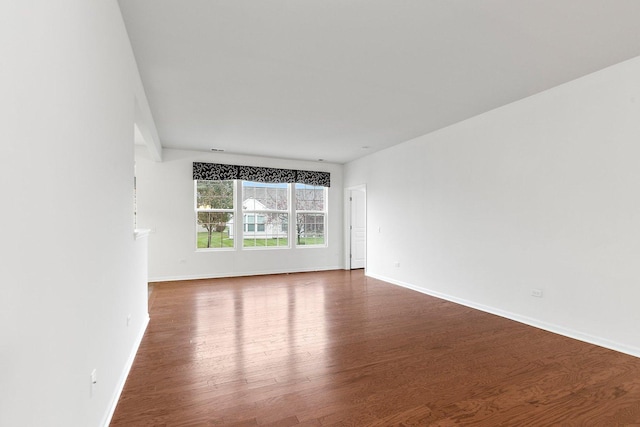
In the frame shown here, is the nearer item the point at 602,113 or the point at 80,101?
the point at 80,101

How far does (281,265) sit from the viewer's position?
711 centimetres

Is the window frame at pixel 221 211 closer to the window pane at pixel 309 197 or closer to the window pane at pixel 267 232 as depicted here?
the window pane at pixel 267 232

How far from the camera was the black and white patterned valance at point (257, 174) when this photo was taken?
Result: 637 centimetres

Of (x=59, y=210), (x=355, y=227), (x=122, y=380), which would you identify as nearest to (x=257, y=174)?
(x=355, y=227)

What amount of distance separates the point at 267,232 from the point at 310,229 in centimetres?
105

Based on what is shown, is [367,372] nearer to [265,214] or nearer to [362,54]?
[362,54]

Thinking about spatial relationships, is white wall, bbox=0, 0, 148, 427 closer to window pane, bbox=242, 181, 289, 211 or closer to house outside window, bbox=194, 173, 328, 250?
house outside window, bbox=194, 173, 328, 250

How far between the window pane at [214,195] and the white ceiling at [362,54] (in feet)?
7.26

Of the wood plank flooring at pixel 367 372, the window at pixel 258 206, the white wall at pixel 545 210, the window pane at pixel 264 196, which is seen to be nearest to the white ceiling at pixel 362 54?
the white wall at pixel 545 210

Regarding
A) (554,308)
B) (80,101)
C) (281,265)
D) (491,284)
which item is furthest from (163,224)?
(554,308)

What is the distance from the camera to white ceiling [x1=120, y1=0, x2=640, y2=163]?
221cm

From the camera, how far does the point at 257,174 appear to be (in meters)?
6.76

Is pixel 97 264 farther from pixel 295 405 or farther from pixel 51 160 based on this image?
pixel 295 405

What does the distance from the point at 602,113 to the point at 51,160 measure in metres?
4.23
